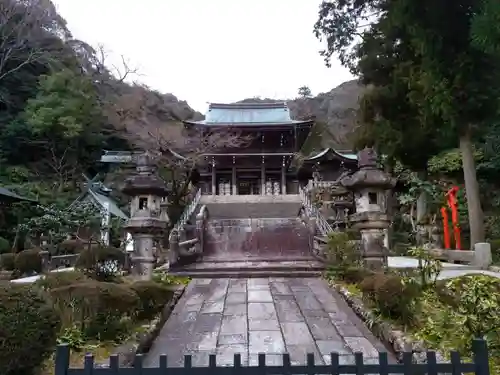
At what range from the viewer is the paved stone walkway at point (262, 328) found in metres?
4.62

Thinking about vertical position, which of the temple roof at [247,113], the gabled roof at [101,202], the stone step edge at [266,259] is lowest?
the stone step edge at [266,259]

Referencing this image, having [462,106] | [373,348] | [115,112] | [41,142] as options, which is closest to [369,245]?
[373,348]

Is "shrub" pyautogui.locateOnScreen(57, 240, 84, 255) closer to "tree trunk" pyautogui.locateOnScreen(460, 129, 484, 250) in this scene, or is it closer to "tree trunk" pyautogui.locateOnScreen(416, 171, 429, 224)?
"tree trunk" pyautogui.locateOnScreen(460, 129, 484, 250)

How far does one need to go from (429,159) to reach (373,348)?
51.2ft

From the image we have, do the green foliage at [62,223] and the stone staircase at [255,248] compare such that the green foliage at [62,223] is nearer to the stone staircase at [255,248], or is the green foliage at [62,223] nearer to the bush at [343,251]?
the stone staircase at [255,248]

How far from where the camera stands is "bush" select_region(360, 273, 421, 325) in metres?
5.12

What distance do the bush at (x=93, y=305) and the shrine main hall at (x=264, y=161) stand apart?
25212 mm

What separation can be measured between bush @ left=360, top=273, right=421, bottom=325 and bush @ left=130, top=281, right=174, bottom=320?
2.88 meters

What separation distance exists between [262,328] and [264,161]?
26.4 m

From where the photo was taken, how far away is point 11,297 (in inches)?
131

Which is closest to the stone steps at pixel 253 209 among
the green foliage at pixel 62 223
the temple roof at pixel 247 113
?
the green foliage at pixel 62 223

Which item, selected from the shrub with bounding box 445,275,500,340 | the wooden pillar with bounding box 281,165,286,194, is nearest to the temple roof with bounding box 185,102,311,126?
the wooden pillar with bounding box 281,165,286,194

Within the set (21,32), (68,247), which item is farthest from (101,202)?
(21,32)

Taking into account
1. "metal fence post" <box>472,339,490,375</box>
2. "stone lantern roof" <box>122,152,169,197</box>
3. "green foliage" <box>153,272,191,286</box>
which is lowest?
"green foliage" <box>153,272,191,286</box>
